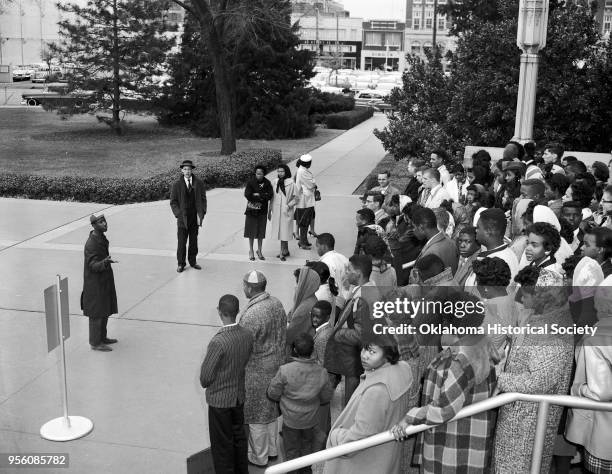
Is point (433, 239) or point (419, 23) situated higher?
point (419, 23)

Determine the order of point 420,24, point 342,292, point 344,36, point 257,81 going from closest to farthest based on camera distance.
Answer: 1. point 342,292
2. point 257,81
3. point 420,24
4. point 344,36

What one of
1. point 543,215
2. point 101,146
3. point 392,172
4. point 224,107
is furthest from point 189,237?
point 101,146

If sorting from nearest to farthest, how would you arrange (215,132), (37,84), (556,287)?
1. (556,287)
2. (215,132)
3. (37,84)

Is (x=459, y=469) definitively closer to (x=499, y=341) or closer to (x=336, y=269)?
(x=499, y=341)

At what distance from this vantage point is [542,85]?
54.2 ft

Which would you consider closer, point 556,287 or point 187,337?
point 556,287

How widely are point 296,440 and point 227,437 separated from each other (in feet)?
1.73

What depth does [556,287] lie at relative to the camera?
464cm

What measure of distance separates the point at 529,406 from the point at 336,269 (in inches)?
123

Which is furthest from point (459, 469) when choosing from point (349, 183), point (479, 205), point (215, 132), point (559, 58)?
point (215, 132)

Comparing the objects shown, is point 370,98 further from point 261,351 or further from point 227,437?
point 227,437

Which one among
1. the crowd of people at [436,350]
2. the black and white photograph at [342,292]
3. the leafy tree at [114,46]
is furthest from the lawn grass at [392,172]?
the leafy tree at [114,46]

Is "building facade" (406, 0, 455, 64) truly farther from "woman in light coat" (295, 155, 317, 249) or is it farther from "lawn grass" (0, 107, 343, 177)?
"woman in light coat" (295, 155, 317, 249)

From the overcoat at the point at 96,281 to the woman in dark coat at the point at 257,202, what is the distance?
12.1 ft
